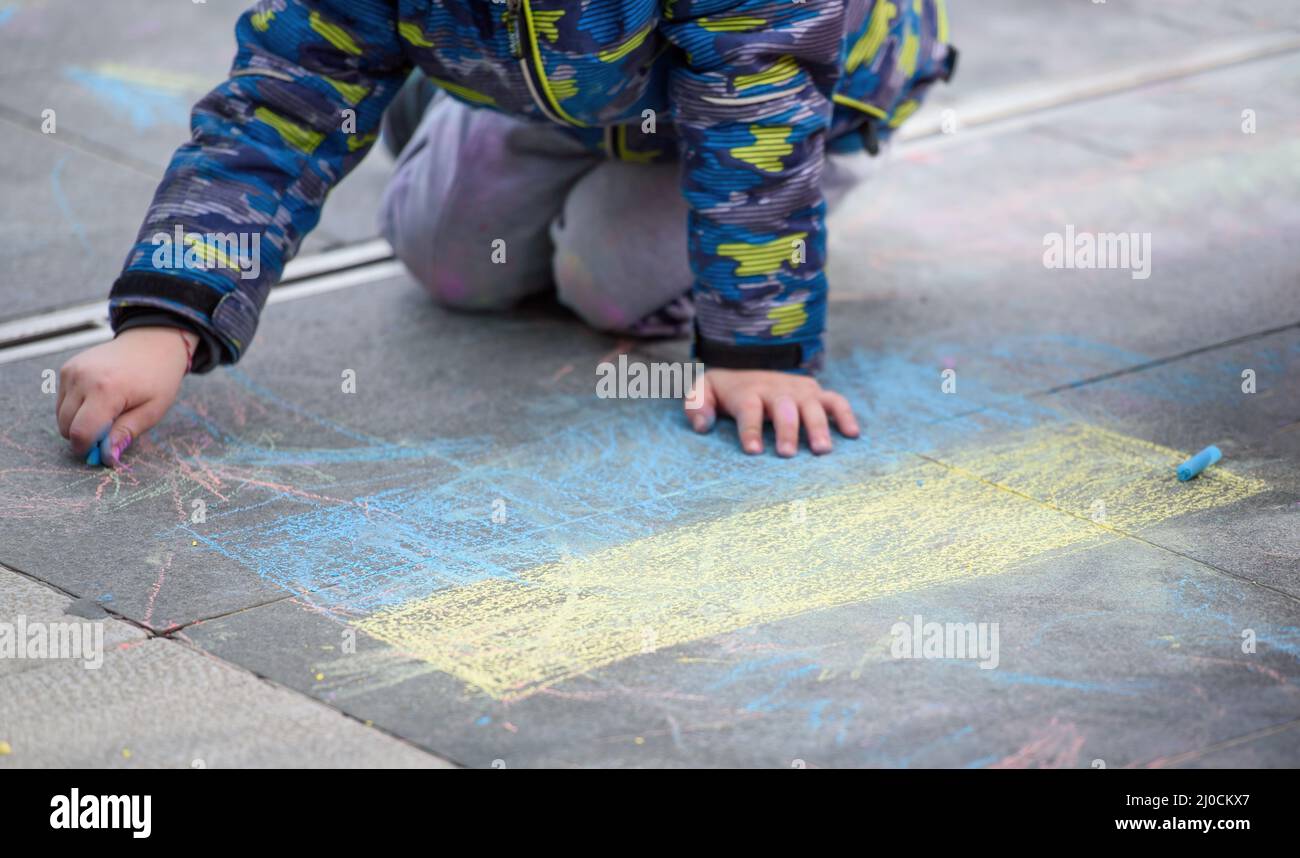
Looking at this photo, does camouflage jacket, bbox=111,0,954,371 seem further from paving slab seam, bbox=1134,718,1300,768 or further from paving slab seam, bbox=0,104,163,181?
paving slab seam, bbox=0,104,163,181

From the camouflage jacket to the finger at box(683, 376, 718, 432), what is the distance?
4cm

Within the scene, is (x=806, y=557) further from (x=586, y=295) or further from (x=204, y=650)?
(x=586, y=295)

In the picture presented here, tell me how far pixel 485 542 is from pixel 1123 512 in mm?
719

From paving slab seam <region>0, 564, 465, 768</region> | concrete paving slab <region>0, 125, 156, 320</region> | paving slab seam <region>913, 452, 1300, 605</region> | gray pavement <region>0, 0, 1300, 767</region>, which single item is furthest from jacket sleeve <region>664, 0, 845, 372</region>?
concrete paving slab <region>0, 125, 156, 320</region>

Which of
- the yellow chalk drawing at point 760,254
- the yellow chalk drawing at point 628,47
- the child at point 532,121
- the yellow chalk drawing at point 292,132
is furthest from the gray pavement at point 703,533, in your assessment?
the yellow chalk drawing at point 628,47

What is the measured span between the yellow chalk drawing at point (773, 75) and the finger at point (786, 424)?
0.39 meters

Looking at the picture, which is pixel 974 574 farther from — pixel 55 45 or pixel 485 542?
pixel 55 45

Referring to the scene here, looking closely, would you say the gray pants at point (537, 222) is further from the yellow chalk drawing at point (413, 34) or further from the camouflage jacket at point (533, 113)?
the yellow chalk drawing at point (413, 34)

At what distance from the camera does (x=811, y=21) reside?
194cm

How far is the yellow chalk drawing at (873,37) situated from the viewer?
7.32ft

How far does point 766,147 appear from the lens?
1.97 m

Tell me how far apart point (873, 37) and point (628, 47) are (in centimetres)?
49

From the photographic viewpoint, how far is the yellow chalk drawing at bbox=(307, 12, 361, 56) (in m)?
1.92
